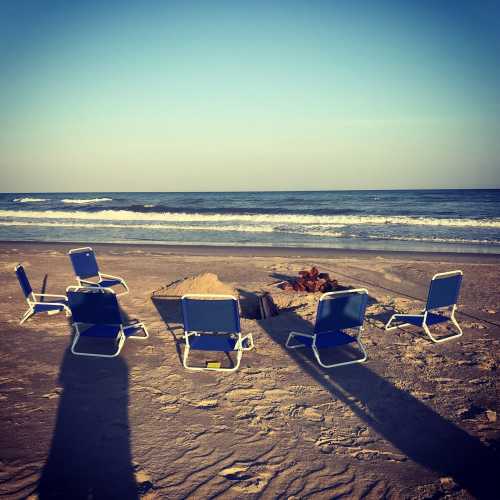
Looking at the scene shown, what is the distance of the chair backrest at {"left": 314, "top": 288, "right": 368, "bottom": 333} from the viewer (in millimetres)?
4309

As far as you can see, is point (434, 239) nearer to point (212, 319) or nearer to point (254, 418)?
point (212, 319)

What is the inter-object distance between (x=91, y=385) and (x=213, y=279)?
322 cm

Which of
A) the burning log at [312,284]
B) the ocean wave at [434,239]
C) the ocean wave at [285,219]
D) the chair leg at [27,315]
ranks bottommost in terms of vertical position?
the chair leg at [27,315]

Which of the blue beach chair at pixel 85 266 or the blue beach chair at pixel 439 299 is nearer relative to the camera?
the blue beach chair at pixel 439 299

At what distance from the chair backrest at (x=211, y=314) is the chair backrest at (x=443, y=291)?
8.76 ft

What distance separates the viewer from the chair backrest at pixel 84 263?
7.65m

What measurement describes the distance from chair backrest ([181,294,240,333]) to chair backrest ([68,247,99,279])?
426cm

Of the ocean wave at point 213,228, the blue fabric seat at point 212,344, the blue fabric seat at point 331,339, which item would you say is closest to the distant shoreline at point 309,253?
the ocean wave at point 213,228

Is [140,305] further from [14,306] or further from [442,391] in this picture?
[442,391]

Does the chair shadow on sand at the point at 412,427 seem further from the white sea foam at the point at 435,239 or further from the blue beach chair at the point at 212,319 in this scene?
the white sea foam at the point at 435,239

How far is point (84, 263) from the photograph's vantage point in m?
7.79

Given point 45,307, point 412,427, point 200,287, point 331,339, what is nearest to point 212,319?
point 331,339

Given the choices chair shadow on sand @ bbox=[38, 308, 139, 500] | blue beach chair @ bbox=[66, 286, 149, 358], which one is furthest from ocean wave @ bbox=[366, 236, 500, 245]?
chair shadow on sand @ bbox=[38, 308, 139, 500]

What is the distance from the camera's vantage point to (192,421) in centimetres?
334
